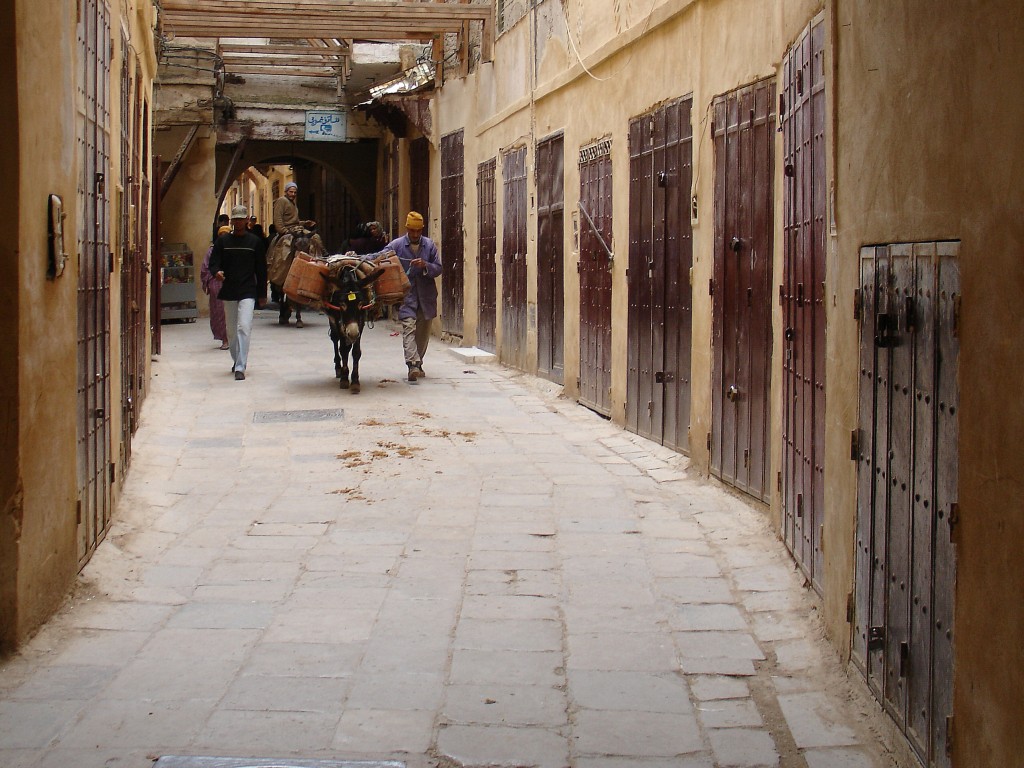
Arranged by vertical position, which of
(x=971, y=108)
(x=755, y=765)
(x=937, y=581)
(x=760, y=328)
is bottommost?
(x=755, y=765)

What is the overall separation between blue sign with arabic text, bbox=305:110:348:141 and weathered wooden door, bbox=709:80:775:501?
16.7 meters

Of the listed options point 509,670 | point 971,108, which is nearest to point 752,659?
point 509,670

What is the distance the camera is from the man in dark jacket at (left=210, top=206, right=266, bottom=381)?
12492 millimetres

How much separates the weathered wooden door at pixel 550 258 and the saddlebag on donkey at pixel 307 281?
2.29 m

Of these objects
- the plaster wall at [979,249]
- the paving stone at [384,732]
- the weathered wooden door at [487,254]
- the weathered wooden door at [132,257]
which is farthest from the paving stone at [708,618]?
the weathered wooden door at [487,254]

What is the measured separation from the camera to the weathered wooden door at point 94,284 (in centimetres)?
552

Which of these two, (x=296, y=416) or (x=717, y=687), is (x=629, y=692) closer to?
(x=717, y=687)

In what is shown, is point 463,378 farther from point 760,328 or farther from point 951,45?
point 951,45

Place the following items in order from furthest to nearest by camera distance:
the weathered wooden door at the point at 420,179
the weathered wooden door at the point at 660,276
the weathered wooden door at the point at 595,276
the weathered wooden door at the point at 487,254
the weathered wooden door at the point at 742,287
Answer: the weathered wooden door at the point at 420,179 < the weathered wooden door at the point at 487,254 < the weathered wooden door at the point at 595,276 < the weathered wooden door at the point at 660,276 < the weathered wooden door at the point at 742,287

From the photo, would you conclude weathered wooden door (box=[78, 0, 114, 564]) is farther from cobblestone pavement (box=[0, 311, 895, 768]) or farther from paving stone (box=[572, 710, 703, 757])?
paving stone (box=[572, 710, 703, 757])

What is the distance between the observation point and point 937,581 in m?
3.27

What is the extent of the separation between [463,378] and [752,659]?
8.80 meters

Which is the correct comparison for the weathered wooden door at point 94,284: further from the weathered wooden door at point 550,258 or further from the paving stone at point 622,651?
the weathered wooden door at point 550,258

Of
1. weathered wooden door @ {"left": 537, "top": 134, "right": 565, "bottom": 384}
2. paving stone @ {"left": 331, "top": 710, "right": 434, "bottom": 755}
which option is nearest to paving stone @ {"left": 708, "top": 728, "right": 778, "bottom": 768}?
paving stone @ {"left": 331, "top": 710, "right": 434, "bottom": 755}
